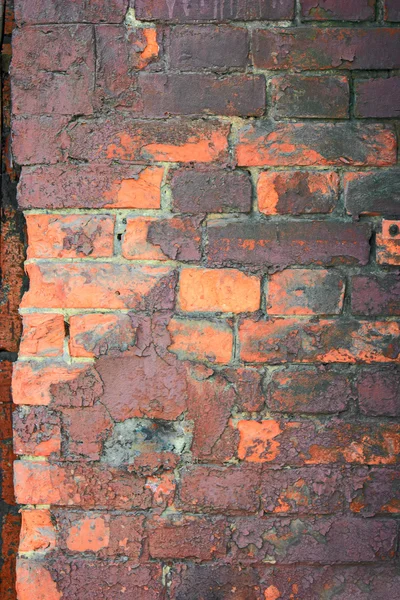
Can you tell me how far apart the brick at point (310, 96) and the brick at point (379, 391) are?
2.04 ft

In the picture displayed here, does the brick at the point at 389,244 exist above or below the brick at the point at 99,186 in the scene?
below

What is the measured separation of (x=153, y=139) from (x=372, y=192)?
541 millimetres

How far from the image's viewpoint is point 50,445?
1359 mm

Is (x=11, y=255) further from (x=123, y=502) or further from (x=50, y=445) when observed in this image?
(x=123, y=502)

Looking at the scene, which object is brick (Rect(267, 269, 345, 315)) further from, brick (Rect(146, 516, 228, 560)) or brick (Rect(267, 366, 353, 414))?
brick (Rect(146, 516, 228, 560))

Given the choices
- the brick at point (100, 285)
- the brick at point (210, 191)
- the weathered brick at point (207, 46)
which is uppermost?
the weathered brick at point (207, 46)

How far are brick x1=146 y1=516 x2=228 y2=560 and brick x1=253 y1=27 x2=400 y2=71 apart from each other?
1110mm

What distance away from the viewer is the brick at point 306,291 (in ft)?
4.40

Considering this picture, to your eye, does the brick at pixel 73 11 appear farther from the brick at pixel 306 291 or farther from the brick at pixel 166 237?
the brick at pixel 306 291

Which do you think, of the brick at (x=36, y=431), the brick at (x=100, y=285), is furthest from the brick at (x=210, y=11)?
the brick at (x=36, y=431)

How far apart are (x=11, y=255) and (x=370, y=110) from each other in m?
1.01

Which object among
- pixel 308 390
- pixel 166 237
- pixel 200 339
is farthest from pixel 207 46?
pixel 308 390

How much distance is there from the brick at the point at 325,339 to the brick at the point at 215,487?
0.28m

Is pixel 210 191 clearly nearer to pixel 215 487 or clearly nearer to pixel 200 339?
pixel 200 339
